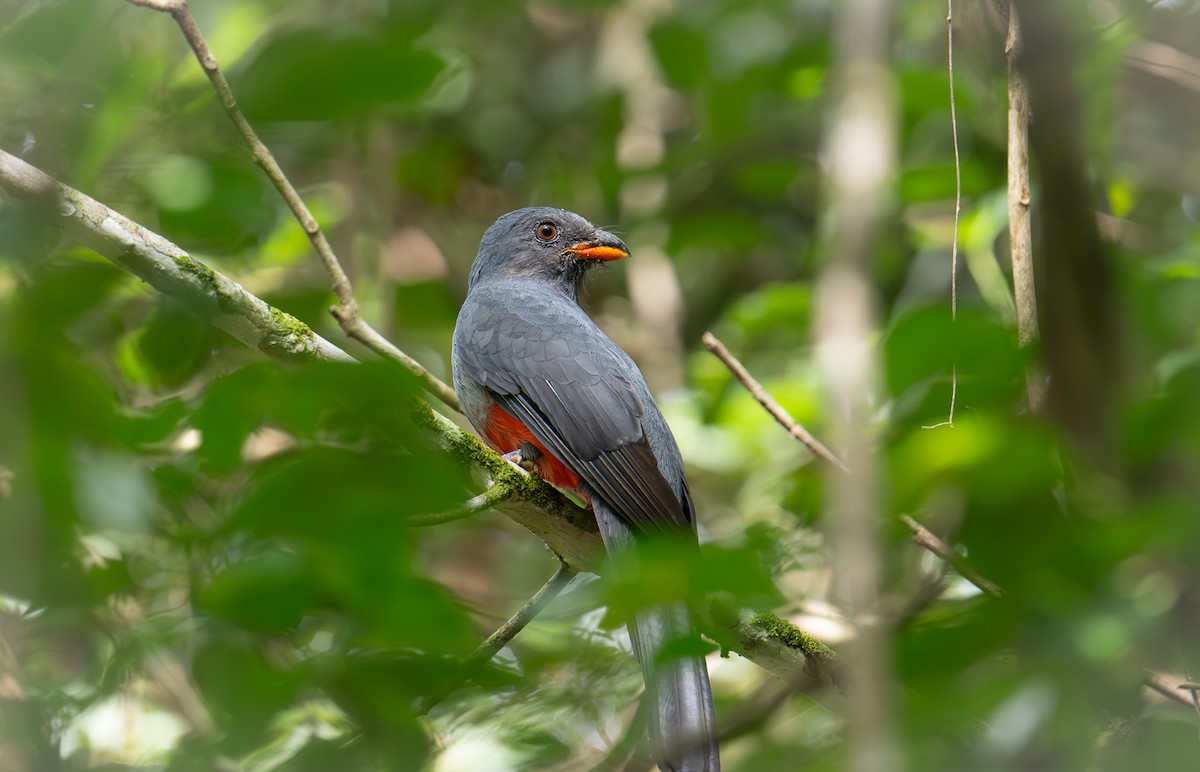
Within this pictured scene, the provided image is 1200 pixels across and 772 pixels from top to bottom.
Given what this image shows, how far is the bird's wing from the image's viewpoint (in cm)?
371

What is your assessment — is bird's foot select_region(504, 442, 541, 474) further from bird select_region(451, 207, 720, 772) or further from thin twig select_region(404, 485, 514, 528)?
thin twig select_region(404, 485, 514, 528)

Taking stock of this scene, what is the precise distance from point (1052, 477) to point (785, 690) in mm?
1148

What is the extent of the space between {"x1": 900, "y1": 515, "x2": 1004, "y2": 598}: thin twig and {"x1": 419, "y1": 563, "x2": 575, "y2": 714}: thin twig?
105cm

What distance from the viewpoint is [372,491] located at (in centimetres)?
199

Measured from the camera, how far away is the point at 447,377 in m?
6.37

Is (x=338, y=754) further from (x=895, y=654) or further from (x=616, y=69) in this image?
(x=616, y=69)

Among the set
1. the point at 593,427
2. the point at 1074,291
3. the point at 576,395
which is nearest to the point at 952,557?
the point at 1074,291

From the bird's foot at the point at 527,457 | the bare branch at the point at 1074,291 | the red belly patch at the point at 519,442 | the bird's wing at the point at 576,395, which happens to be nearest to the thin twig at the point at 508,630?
the bird's wing at the point at 576,395

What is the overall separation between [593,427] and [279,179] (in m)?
1.35

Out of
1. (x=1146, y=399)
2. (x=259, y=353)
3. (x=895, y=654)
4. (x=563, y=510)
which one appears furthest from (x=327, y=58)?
(x=1146, y=399)

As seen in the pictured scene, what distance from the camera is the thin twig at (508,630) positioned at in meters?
2.54

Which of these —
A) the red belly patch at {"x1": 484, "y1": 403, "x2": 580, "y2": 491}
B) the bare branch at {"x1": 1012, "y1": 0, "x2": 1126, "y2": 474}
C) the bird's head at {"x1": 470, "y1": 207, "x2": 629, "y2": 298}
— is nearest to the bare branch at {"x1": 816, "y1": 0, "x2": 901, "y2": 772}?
the bare branch at {"x1": 1012, "y1": 0, "x2": 1126, "y2": 474}

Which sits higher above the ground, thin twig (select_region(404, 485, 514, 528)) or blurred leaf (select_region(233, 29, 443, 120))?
blurred leaf (select_region(233, 29, 443, 120))

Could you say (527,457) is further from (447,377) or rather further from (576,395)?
(447,377)
